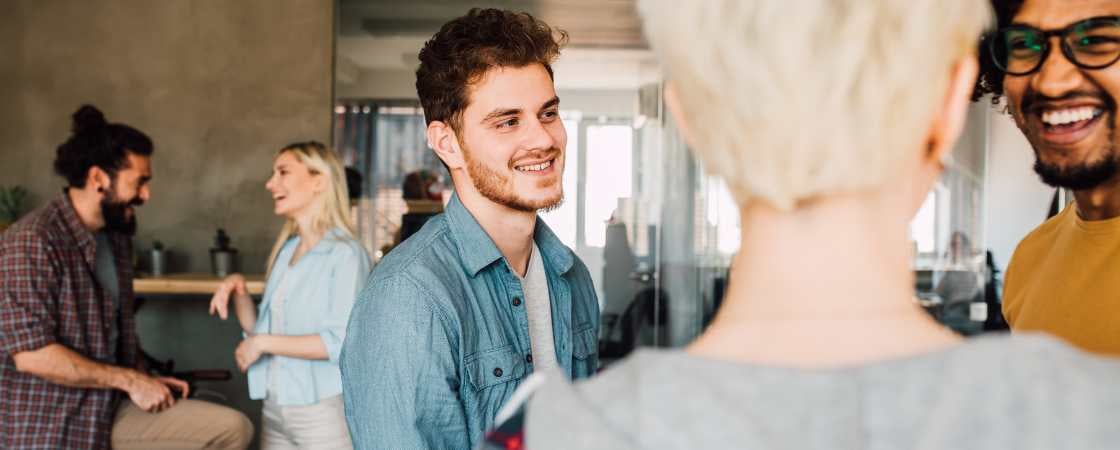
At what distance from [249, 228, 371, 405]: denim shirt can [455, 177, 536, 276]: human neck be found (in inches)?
59.9

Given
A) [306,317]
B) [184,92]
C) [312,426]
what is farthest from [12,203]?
[312,426]

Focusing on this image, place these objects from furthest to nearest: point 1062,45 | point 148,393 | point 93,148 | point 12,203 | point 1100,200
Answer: point 12,203 < point 93,148 < point 148,393 < point 1100,200 < point 1062,45

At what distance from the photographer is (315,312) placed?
3338 millimetres

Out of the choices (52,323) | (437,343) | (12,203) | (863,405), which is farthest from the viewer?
(12,203)

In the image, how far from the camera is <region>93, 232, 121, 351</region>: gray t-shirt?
3591 mm

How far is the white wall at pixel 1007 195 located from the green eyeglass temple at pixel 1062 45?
173 inches

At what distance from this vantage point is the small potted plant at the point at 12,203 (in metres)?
6.15

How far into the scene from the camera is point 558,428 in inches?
24.5

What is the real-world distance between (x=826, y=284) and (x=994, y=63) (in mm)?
860

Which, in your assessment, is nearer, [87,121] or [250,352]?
[250,352]

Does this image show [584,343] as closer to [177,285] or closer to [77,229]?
[77,229]

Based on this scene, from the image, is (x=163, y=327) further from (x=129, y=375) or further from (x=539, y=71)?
(x=539, y=71)

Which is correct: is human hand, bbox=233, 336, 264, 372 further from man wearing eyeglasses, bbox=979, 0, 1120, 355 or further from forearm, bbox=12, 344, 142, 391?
man wearing eyeglasses, bbox=979, 0, 1120, 355

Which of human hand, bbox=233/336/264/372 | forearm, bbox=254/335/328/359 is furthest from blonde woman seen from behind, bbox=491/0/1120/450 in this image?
human hand, bbox=233/336/264/372
